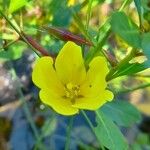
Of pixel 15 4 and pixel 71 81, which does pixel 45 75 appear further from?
pixel 15 4

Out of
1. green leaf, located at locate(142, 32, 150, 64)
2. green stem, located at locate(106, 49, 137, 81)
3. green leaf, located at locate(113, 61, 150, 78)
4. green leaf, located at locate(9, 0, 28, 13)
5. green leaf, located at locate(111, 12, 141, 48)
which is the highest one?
green leaf, located at locate(9, 0, 28, 13)

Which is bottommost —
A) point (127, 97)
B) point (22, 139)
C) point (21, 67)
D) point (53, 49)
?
point (127, 97)

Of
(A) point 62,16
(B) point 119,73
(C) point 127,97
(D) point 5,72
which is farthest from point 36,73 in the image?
(C) point 127,97

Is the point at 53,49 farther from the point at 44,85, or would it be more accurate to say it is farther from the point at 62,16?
the point at 44,85

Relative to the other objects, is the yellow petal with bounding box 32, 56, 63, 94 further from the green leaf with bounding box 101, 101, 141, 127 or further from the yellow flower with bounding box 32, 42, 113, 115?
the green leaf with bounding box 101, 101, 141, 127

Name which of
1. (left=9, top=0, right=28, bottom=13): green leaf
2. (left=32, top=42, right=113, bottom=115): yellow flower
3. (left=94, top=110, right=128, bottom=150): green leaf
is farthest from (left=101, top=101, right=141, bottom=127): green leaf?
(left=9, top=0, right=28, bottom=13): green leaf

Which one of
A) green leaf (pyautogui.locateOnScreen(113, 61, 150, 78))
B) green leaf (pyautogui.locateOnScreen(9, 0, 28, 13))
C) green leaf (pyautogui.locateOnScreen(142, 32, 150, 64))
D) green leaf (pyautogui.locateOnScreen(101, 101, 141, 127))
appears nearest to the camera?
green leaf (pyautogui.locateOnScreen(142, 32, 150, 64))

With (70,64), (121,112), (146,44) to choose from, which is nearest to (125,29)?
(146,44)
